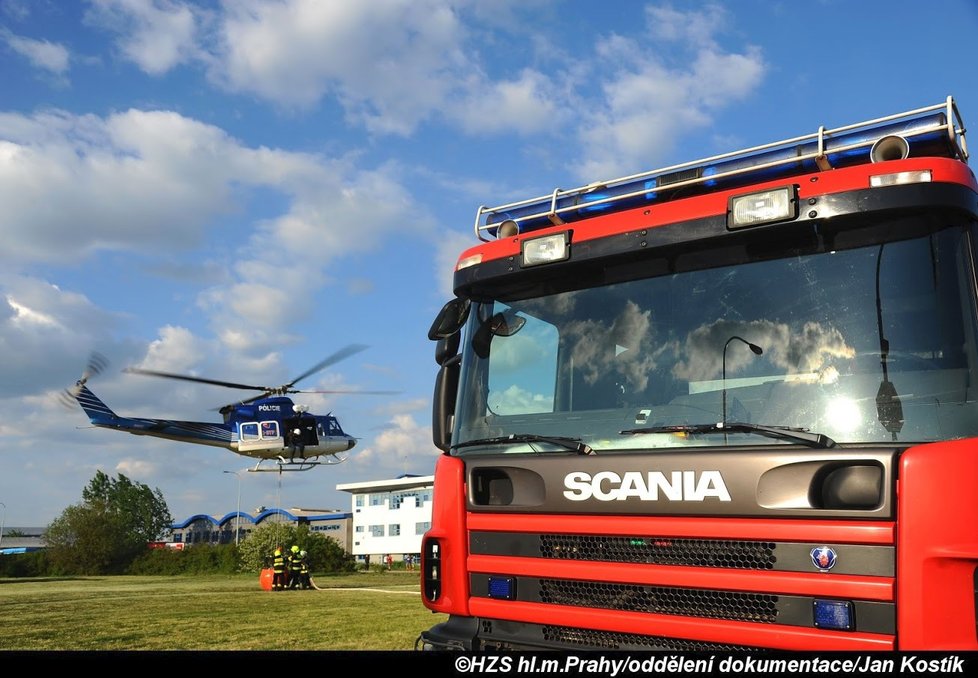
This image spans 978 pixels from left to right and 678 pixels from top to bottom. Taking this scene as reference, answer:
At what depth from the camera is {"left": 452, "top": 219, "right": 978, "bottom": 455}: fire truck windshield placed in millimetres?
3525

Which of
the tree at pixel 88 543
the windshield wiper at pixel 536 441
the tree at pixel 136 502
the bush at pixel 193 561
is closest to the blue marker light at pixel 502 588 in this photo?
the windshield wiper at pixel 536 441

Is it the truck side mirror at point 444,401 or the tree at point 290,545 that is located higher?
the truck side mirror at point 444,401

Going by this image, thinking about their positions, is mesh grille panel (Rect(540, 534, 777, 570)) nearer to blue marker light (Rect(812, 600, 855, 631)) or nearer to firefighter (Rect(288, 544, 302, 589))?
blue marker light (Rect(812, 600, 855, 631))

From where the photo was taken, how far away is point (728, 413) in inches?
152

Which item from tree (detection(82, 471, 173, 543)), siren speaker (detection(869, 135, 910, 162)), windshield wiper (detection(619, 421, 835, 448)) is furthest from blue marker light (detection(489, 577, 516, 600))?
tree (detection(82, 471, 173, 543))

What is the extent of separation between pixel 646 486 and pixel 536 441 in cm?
67

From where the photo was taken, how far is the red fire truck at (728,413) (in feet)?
11.1

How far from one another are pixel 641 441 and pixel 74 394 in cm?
4929

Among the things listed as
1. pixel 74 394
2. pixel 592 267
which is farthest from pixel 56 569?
pixel 592 267

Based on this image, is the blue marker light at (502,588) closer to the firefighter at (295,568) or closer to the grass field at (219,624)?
the grass field at (219,624)

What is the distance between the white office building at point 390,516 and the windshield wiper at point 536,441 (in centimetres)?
6755

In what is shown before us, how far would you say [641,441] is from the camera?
13.0ft

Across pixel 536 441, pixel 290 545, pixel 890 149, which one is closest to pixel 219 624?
pixel 536 441
